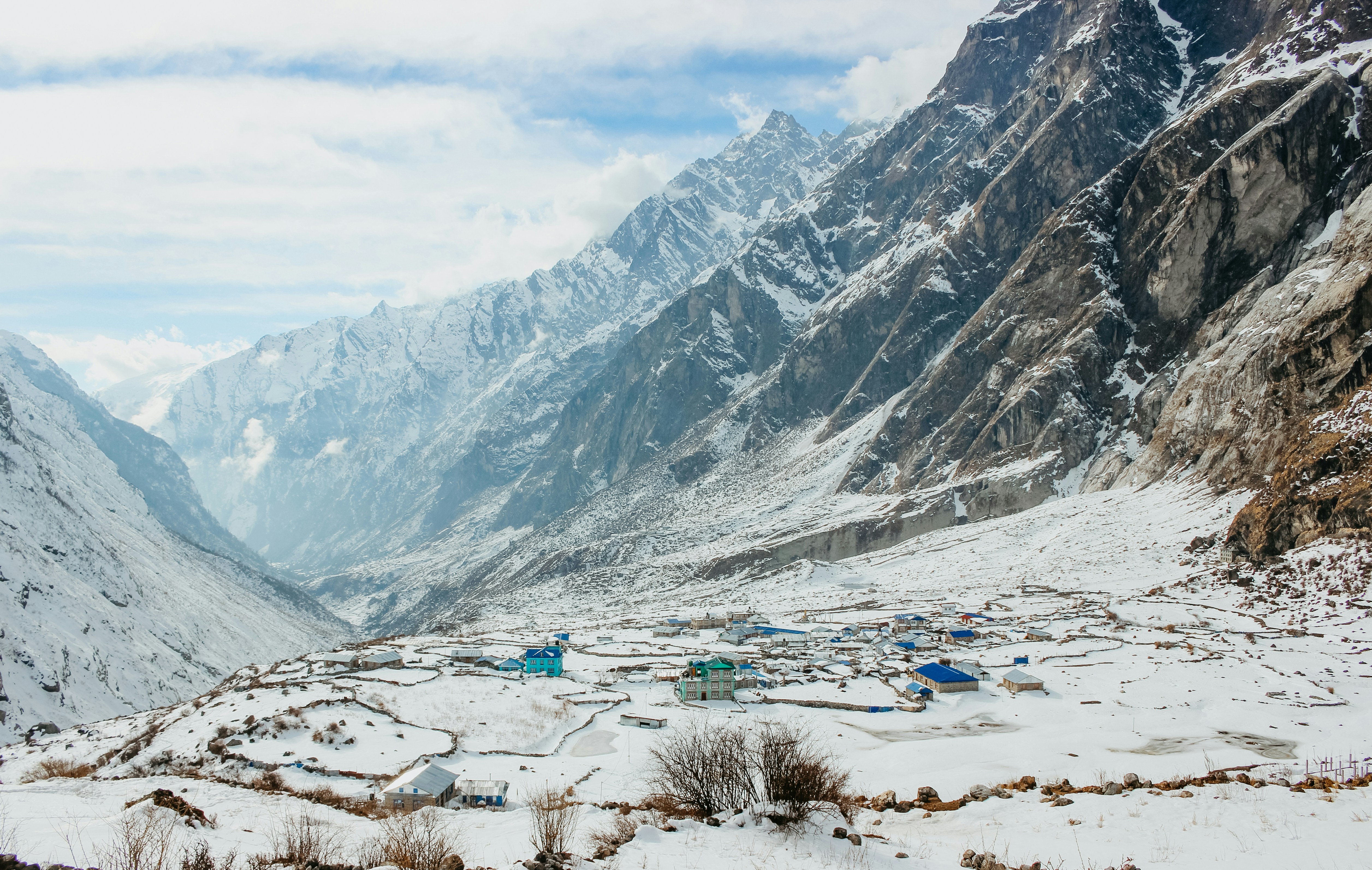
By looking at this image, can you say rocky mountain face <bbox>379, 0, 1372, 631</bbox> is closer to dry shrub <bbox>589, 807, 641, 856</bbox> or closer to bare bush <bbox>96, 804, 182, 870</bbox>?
dry shrub <bbox>589, 807, 641, 856</bbox>

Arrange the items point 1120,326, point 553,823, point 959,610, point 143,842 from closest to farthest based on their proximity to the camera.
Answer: point 143,842
point 553,823
point 959,610
point 1120,326

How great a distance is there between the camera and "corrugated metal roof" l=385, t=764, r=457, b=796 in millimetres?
25812

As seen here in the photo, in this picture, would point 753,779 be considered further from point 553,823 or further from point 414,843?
point 414,843

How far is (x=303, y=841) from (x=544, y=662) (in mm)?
38967

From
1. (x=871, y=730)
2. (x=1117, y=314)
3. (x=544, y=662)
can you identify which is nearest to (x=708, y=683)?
(x=871, y=730)

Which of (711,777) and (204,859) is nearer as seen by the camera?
(204,859)

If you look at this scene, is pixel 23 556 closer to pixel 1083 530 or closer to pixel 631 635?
pixel 631 635

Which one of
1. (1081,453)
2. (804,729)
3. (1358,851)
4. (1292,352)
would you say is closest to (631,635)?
(804,729)

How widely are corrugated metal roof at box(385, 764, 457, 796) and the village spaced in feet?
0.40

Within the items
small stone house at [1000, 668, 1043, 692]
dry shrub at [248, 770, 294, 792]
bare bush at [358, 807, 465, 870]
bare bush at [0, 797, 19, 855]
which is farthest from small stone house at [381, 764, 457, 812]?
small stone house at [1000, 668, 1043, 692]

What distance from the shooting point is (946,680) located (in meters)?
45.2

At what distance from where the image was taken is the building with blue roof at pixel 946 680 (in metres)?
44.7

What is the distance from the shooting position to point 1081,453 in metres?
122

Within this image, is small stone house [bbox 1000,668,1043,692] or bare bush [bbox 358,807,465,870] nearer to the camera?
bare bush [bbox 358,807,465,870]
